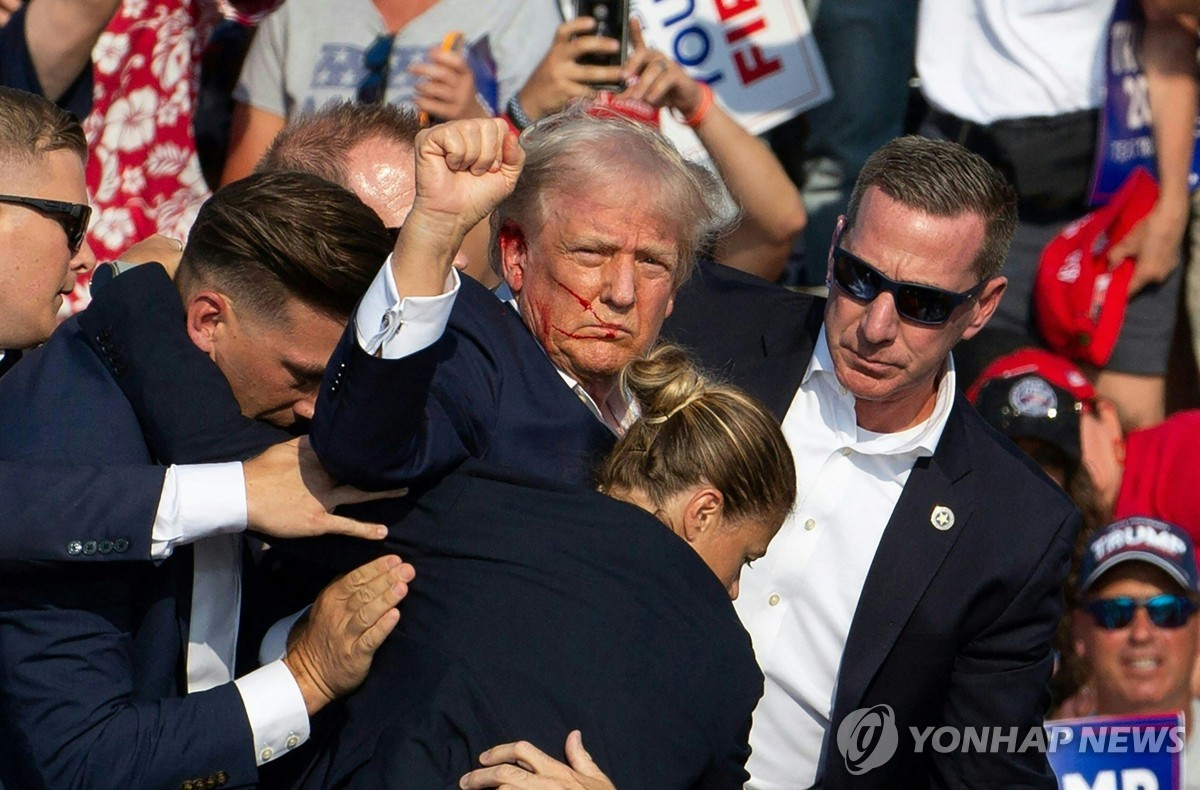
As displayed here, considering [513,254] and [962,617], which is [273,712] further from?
[962,617]

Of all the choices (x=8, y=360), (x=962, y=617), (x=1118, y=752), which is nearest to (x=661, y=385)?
(x=962, y=617)

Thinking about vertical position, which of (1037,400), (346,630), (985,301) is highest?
(346,630)

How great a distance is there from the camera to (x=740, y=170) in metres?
4.51

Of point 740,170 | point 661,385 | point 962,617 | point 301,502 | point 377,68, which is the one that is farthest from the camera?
point 377,68

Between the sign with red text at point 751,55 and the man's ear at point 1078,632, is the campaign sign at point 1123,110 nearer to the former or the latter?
the sign with red text at point 751,55

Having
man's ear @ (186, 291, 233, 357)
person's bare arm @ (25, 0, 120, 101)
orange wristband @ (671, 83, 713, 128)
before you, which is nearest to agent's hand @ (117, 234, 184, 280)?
man's ear @ (186, 291, 233, 357)

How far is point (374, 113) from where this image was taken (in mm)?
3713

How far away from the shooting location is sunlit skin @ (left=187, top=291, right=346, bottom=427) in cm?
278

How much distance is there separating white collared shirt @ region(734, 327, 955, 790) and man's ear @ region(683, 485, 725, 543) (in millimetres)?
918

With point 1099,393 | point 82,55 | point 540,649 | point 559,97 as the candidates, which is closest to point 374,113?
point 559,97

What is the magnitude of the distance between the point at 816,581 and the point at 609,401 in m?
0.74

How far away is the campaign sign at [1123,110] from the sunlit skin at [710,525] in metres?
2.73

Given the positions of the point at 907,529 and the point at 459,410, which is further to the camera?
the point at 907,529

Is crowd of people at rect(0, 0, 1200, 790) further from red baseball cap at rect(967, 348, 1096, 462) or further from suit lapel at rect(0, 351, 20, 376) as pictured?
suit lapel at rect(0, 351, 20, 376)
